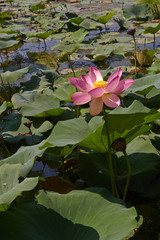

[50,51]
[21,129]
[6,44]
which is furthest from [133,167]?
[50,51]

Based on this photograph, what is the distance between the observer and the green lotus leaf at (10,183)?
0.89 m

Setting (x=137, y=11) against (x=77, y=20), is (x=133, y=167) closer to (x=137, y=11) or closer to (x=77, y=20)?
(x=77, y=20)

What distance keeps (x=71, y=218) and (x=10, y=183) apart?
9.6 inches

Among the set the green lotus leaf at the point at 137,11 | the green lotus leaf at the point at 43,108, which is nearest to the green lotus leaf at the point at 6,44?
the green lotus leaf at the point at 43,108

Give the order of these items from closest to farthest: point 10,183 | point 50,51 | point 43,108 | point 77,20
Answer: point 10,183 → point 43,108 → point 50,51 → point 77,20

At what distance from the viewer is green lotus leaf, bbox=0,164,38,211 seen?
886 mm

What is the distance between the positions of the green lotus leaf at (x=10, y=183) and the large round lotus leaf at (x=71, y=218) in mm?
70

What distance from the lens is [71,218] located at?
92 centimetres

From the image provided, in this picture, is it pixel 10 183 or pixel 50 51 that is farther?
pixel 50 51

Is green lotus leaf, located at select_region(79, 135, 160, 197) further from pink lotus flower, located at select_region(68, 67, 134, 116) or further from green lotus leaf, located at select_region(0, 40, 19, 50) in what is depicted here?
green lotus leaf, located at select_region(0, 40, 19, 50)

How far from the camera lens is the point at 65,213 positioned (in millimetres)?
935

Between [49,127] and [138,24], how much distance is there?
3.27m

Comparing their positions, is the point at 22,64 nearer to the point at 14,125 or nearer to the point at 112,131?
the point at 14,125

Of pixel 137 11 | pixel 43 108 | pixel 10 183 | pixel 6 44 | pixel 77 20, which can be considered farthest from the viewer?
pixel 137 11
